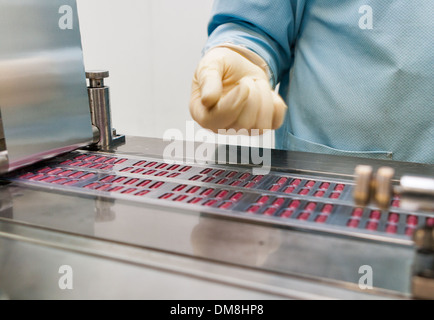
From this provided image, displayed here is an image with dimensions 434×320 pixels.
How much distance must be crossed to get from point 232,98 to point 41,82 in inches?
19.1

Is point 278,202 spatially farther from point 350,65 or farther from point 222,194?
point 350,65

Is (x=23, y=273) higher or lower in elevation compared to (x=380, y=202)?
lower

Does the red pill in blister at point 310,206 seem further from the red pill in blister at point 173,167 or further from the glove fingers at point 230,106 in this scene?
the red pill in blister at point 173,167

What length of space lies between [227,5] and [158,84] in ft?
6.18

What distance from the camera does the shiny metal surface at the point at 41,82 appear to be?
3.29 feet

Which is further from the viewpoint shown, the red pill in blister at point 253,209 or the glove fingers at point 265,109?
the glove fingers at point 265,109

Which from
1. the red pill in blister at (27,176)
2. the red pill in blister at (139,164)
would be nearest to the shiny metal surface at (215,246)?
the red pill in blister at (27,176)

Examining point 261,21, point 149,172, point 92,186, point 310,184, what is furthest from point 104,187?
point 261,21

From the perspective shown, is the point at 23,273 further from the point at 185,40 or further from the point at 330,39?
the point at 185,40

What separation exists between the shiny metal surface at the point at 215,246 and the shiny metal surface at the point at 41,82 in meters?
0.19

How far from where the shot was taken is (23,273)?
682mm

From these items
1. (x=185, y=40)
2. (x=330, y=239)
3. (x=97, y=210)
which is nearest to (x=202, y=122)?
(x=97, y=210)

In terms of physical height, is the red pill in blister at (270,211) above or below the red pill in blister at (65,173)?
below
